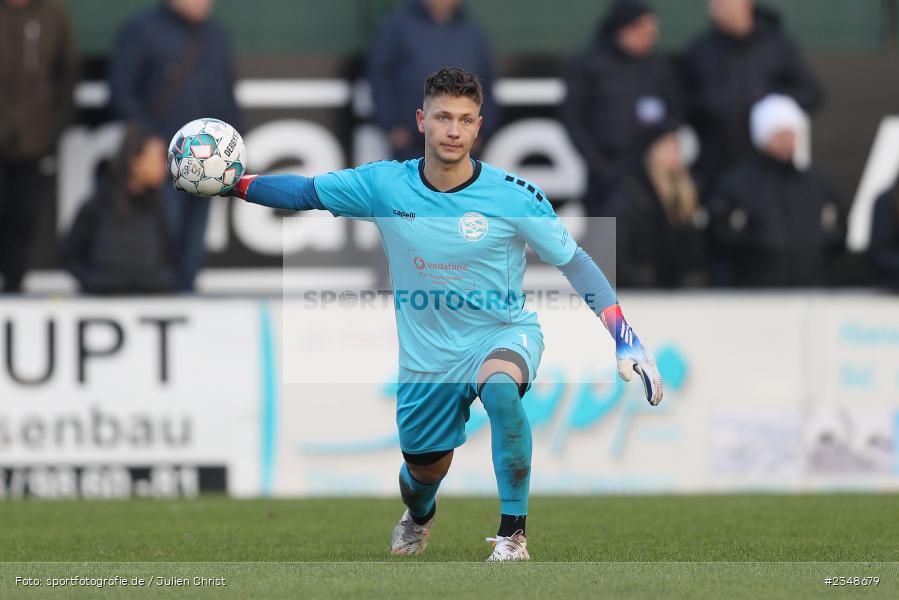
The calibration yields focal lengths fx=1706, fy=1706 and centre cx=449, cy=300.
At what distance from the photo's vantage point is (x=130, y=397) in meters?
12.8

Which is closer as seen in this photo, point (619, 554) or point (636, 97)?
point (619, 554)

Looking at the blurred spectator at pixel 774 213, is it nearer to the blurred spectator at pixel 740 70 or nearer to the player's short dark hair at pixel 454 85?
the blurred spectator at pixel 740 70

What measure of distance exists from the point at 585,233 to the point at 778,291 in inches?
70.9

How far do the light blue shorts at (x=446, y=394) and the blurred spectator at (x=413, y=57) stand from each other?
19.7 feet

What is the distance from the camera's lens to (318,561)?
313 inches

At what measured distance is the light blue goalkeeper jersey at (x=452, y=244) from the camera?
796 cm

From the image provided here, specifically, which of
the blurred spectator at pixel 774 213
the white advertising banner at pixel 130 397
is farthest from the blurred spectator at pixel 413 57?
the blurred spectator at pixel 774 213

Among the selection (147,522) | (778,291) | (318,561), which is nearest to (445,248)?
(318,561)

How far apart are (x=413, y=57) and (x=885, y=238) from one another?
160 inches

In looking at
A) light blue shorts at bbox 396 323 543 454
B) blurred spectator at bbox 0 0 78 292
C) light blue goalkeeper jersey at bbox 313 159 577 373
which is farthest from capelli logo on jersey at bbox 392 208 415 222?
blurred spectator at bbox 0 0 78 292

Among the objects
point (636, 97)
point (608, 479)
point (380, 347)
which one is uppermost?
point (636, 97)

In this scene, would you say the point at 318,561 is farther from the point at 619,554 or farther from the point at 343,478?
the point at 343,478

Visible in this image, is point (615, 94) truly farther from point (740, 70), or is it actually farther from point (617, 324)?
point (617, 324)

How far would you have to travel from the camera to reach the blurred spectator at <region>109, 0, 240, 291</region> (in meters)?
14.0
